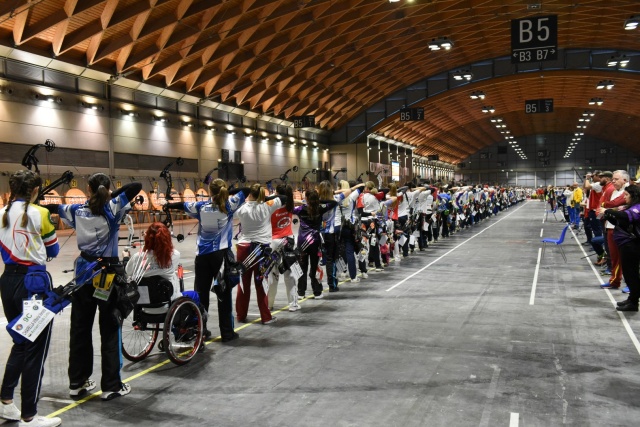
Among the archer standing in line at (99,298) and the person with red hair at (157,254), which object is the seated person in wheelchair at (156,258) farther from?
the archer standing in line at (99,298)

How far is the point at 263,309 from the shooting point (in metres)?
6.77

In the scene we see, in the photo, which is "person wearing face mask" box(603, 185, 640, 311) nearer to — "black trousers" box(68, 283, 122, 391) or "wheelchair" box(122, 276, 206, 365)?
"wheelchair" box(122, 276, 206, 365)

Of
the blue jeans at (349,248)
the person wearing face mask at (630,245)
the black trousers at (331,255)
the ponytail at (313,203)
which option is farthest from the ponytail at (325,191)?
the person wearing face mask at (630,245)

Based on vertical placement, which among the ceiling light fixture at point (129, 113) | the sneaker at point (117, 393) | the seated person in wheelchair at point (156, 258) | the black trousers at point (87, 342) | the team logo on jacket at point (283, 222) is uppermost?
the ceiling light fixture at point (129, 113)

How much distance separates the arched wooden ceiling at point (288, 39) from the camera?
18812 millimetres

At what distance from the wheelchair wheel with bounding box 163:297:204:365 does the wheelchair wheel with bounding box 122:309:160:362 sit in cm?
25

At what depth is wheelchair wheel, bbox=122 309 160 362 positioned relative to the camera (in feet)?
17.5

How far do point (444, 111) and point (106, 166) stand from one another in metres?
32.4

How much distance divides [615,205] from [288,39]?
19.6 metres

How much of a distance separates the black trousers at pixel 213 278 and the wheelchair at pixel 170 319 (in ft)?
1.55

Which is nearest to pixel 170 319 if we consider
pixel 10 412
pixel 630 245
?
pixel 10 412

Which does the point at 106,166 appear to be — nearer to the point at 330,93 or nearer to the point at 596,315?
the point at 330,93

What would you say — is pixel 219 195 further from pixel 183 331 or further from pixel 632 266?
pixel 632 266

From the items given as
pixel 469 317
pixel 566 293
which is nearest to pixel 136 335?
pixel 469 317
